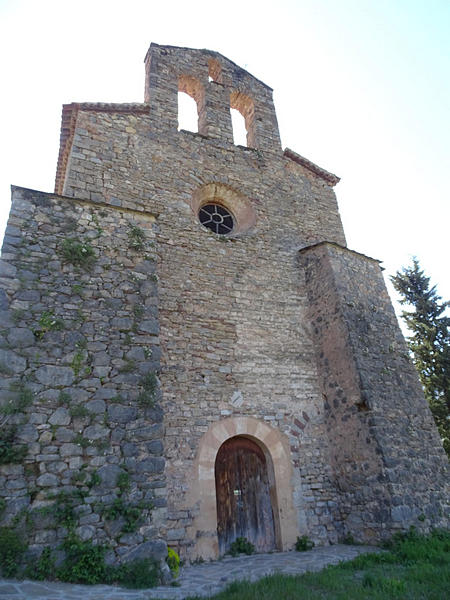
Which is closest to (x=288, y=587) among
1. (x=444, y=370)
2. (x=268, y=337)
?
(x=268, y=337)

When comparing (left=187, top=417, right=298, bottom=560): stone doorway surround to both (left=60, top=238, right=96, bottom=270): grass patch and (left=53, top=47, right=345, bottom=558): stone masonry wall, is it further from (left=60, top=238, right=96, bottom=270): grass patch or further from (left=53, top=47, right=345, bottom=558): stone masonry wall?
(left=60, top=238, right=96, bottom=270): grass patch

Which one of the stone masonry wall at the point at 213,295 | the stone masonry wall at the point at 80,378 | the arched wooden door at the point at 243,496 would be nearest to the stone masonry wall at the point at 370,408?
the stone masonry wall at the point at 213,295

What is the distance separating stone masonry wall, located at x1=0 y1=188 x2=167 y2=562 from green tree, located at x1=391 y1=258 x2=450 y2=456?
978 cm

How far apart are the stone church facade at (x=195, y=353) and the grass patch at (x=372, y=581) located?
840 mm

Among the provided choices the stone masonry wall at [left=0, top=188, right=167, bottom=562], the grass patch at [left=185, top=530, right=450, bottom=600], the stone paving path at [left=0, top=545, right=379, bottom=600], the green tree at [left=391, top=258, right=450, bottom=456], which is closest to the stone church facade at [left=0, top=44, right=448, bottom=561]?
the stone masonry wall at [left=0, top=188, right=167, bottom=562]

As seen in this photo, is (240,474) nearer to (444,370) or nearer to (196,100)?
(444,370)

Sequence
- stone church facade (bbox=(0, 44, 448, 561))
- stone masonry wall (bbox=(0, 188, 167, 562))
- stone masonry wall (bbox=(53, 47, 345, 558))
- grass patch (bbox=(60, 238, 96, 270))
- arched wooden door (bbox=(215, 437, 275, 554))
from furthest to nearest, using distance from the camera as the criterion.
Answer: stone masonry wall (bbox=(53, 47, 345, 558)), arched wooden door (bbox=(215, 437, 275, 554)), grass patch (bbox=(60, 238, 96, 270)), stone church facade (bbox=(0, 44, 448, 561)), stone masonry wall (bbox=(0, 188, 167, 562))

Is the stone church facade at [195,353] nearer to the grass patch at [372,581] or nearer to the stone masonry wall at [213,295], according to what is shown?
the stone masonry wall at [213,295]

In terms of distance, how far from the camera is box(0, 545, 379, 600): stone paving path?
326 cm

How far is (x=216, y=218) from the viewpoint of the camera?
8.53 metres

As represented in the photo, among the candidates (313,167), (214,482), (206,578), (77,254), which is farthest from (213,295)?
(313,167)

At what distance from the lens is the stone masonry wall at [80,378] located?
3943 millimetres

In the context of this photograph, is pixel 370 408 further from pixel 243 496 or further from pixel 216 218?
pixel 216 218

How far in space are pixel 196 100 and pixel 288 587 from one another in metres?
10.2
